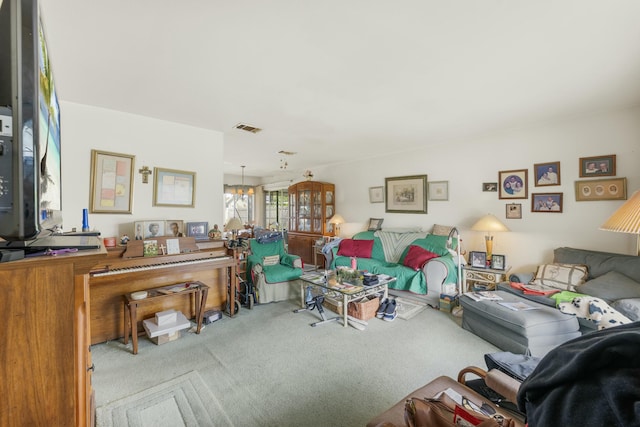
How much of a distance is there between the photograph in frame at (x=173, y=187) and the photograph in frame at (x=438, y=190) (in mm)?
3774

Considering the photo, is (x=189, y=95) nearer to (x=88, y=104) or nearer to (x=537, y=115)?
(x=88, y=104)

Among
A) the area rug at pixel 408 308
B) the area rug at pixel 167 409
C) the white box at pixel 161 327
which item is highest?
the white box at pixel 161 327

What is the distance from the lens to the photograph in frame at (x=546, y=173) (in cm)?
327

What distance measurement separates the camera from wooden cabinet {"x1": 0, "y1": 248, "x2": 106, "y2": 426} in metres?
0.62

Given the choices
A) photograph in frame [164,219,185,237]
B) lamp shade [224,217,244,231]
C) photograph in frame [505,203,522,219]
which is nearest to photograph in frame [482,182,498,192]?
photograph in frame [505,203,522,219]

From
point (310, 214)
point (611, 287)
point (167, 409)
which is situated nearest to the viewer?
point (167, 409)

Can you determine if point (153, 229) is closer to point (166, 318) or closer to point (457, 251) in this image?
point (166, 318)

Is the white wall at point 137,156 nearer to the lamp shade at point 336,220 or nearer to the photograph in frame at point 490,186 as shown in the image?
the lamp shade at point 336,220

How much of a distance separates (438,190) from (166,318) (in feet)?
14.1

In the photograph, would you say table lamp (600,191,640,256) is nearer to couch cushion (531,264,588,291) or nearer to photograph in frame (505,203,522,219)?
couch cushion (531,264,588,291)

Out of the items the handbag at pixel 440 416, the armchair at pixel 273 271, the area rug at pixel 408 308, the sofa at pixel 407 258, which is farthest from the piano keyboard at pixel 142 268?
the handbag at pixel 440 416

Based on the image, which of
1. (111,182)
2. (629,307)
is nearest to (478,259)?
(629,307)

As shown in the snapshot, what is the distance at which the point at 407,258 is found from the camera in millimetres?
4000

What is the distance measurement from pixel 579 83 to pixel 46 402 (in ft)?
12.6
